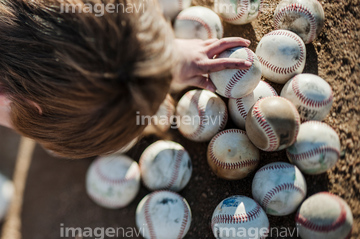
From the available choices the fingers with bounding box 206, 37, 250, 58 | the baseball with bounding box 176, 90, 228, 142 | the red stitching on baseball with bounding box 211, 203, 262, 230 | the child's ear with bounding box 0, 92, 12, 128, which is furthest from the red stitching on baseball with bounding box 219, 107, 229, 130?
the child's ear with bounding box 0, 92, 12, 128

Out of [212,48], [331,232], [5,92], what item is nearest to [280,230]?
[331,232]

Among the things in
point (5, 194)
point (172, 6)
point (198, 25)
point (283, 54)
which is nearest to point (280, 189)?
point (283, 54)

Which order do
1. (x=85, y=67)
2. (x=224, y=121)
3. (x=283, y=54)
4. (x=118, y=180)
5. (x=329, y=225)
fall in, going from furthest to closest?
(x=118, y=180) → (x=224, y=121) → (x=283, y=54) → (x=329, y=225) → (x=85, y=67)

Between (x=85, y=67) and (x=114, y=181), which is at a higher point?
(x=85, y=67)

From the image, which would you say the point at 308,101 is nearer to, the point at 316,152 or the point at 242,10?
the point at 316,152

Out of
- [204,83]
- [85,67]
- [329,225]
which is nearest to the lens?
[85,67]

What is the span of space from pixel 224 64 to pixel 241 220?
1169 millimetres

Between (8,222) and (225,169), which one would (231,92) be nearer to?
(225,169)

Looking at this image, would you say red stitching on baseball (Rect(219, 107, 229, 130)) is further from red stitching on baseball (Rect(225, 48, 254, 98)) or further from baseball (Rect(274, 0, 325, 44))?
baseball (Rect(274, 0, 325, 44))

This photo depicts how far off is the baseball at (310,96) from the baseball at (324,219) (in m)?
0.65

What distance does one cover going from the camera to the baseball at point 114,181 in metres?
2.82

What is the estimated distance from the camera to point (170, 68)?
5.50ft

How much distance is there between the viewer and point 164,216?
2.52m

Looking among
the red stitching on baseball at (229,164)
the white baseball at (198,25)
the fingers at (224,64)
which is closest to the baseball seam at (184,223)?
the red stitching on baseball at (229,164)
